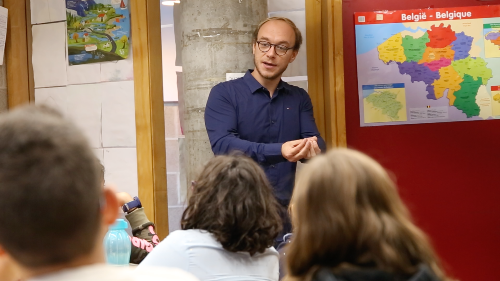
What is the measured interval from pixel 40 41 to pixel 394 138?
7.75ft

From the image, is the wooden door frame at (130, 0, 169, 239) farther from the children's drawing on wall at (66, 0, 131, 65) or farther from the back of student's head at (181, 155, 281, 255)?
the back of student's head at (181, 155, 281, 255)

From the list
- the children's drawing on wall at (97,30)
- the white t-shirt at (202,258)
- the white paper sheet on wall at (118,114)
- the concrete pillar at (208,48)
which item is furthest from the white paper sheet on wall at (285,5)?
the white t-shirt at (202,258)

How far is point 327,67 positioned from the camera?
3.52 m

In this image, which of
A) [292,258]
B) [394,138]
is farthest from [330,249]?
[394,138]

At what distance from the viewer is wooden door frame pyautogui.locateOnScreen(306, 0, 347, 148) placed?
3.48 meters

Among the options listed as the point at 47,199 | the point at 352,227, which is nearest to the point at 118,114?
the point at 352,227

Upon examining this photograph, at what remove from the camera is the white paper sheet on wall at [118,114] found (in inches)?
141

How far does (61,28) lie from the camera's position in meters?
3.71

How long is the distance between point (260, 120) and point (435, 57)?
1270 millimetres

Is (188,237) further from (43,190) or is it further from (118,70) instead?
(118,70)

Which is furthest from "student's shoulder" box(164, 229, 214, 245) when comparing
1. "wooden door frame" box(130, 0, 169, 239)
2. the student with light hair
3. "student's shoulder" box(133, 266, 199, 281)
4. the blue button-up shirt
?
"wooden door frame" box(130, 0, 169, 239)

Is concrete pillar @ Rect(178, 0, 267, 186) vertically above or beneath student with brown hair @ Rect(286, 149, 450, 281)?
above

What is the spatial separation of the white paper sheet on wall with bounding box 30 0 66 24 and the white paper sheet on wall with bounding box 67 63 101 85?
34cm

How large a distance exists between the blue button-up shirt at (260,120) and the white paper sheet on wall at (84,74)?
3.19 feet
